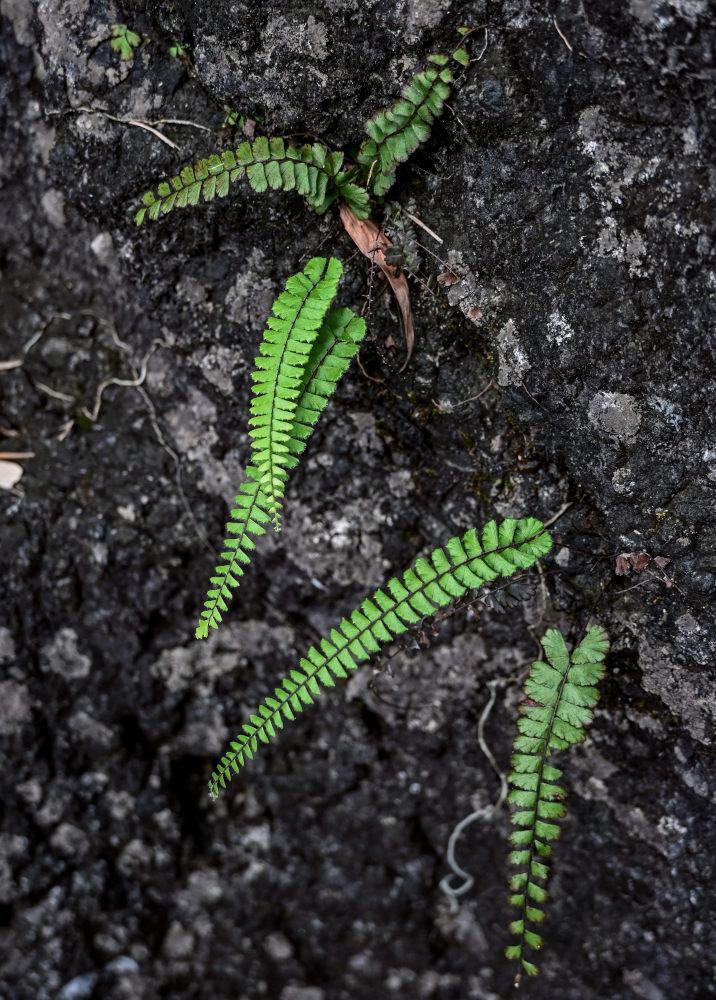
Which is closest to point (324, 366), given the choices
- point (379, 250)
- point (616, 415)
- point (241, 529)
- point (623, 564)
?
point (379, 250)

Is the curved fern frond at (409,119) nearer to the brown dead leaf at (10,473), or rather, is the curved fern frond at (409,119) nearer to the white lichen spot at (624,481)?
the white lichen spot at (624,481)

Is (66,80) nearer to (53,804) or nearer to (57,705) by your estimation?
(57,705)

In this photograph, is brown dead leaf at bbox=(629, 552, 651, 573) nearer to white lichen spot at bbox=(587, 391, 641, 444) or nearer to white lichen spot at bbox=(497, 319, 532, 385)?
white lichen spot at bbox=(587, 391, 641, 444)

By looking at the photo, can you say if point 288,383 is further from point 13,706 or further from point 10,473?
point 13,706

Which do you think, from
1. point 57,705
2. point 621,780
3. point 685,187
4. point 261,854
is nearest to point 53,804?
point 57,705

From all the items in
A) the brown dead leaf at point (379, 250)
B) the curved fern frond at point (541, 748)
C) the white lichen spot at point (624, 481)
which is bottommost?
the curved fern frond at point (541, 748)

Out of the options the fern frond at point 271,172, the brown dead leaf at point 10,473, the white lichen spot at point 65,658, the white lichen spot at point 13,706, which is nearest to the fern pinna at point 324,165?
the fern frond at point 271,172
